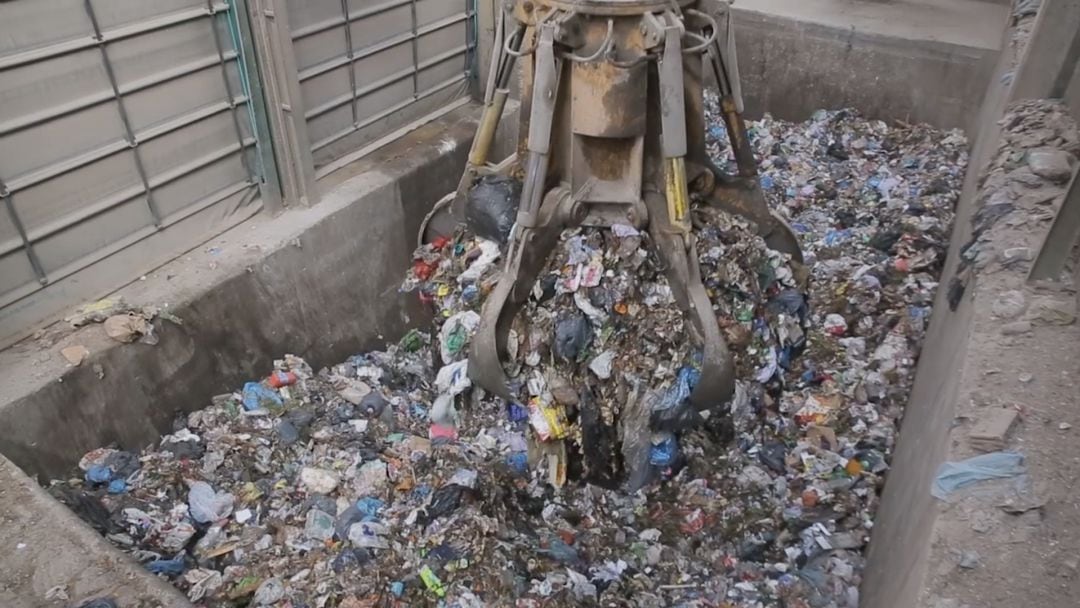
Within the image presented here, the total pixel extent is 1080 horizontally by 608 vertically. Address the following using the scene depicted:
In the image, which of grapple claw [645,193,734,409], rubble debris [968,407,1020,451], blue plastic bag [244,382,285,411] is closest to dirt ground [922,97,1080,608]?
rubble debris [968,407,1020,451]

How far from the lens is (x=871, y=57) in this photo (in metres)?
6.24

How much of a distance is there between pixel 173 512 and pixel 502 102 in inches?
99.0

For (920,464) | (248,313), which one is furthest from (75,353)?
(920,464)

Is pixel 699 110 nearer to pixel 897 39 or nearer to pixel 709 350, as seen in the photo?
pixel 709 350

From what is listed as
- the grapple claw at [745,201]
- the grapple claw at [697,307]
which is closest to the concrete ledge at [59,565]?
the grapple claw at [697,307]

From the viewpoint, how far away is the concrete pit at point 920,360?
6.68 feet

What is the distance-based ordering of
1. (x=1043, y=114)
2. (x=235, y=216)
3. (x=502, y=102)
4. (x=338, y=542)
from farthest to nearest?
(x=235, y=216) → (x=1043, y=114) → (x=502, y=102) → (x=338, y=542)

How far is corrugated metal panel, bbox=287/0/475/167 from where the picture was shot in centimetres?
442

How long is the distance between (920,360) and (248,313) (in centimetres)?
369

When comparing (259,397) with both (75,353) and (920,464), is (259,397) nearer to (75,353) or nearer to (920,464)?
(75,353)

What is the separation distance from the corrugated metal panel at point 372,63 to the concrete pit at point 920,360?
22cm

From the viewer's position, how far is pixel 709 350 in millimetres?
3174

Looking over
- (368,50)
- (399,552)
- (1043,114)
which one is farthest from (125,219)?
(1043,114)

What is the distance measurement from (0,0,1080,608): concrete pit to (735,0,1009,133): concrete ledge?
0.06ft
